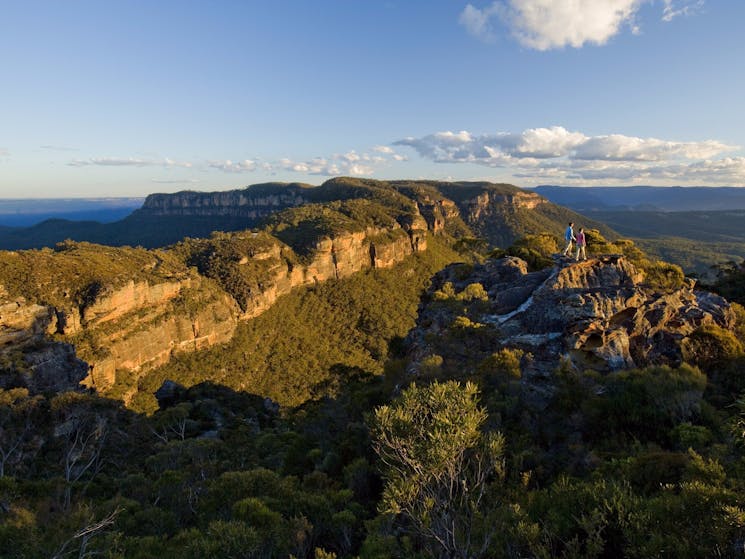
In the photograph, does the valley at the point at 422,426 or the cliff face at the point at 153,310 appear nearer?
the valley at the point at 422,426

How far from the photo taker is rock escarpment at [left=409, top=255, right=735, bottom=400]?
18828 mm

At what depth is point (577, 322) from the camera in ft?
63.8

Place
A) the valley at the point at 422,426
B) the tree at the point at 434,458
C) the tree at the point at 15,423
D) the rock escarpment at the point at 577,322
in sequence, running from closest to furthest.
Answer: the tree at the point at 434,458
the valley at the point at 422,426
the rock escarpment at the point at 577,322
the tree at the point at 15,423

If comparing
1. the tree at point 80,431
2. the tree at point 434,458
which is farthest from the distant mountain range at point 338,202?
the tree at point 434,458

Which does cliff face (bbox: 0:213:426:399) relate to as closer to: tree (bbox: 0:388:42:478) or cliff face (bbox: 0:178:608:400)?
cliff face (bbox: 0:178:608:400)

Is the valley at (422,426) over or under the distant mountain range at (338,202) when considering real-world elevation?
under

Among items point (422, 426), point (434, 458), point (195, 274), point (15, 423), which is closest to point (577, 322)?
point (422, 426)

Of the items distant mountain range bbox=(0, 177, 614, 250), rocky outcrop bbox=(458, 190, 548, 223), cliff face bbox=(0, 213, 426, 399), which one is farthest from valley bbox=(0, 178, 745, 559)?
rocky outcrop bbox=(458, 190, 548, 223)

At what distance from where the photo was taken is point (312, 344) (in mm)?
81250

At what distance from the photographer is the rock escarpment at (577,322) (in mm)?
18828

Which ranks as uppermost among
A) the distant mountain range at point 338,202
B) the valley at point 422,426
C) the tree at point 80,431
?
the distant mountain range at point 338,202

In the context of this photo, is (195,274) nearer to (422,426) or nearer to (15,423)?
(15,423)

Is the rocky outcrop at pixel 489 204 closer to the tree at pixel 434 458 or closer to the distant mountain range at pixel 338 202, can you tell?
the distant mountain range at pixel 338 202

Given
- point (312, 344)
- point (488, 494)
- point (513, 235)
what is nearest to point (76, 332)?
point (312, 344)
